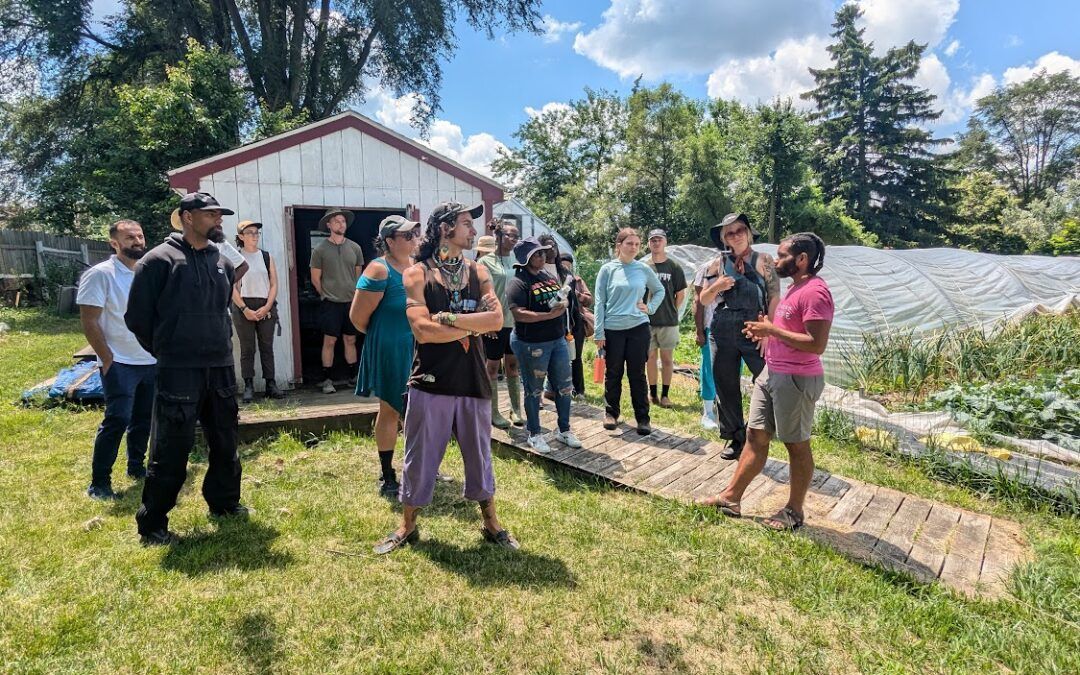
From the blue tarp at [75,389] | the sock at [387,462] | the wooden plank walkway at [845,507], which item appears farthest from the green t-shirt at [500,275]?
the blue tarp at [75,389]

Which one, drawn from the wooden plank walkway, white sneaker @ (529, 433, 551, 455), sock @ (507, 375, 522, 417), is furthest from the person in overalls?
sock @ (507, 375, 522, 417)

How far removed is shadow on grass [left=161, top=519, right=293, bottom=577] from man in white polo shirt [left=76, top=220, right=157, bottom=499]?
42.8 inches

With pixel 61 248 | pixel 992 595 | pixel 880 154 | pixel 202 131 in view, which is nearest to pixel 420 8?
pixel 202 131

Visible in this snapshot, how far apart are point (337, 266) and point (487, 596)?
4.42 meters

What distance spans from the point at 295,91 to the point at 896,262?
1723 cm

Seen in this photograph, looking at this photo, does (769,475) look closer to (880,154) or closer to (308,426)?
(308,426)

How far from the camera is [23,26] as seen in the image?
1611 centimetres

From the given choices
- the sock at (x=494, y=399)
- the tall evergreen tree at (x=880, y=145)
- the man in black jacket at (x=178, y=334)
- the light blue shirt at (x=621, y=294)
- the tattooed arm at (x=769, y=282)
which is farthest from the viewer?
the tall evergreen tree at (x=880, y=145)

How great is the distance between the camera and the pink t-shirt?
304 centimetres

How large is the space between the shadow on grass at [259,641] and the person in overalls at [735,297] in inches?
136

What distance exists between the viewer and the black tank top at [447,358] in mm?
2893

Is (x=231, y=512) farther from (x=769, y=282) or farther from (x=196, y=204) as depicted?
(x=769, y=282)

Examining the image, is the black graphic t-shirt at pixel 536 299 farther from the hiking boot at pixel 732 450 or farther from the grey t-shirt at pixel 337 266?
the grey t-shirt at pixel 337 266

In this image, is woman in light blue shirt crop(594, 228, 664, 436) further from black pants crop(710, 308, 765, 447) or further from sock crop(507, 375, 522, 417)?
sock crop(507, 375, 522, 417)
